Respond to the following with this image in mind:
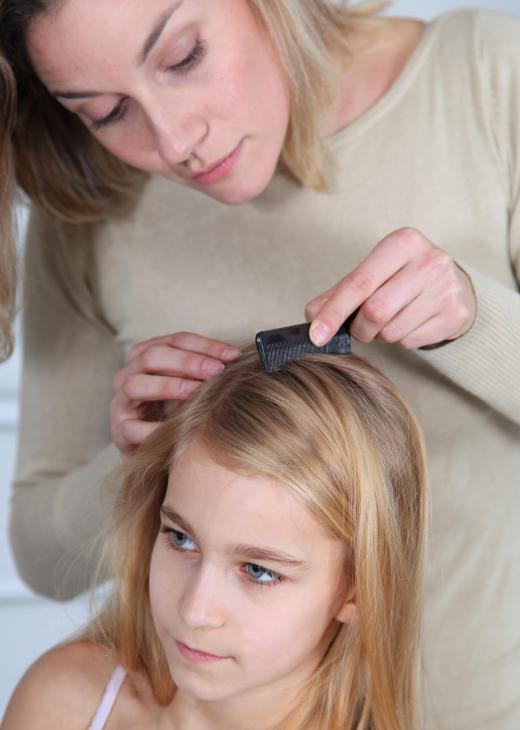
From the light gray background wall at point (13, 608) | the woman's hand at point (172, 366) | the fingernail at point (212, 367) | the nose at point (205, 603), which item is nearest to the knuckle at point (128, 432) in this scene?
the woman's hand at point (172, 366)

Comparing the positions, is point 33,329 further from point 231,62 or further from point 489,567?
point 489,567

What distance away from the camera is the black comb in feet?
3.51

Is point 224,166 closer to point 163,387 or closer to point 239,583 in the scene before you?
point 163,387

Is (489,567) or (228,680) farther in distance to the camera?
(489,567)

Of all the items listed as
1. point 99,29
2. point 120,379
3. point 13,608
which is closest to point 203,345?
point 120,379

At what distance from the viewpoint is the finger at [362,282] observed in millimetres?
1009

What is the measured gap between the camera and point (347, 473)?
110cm

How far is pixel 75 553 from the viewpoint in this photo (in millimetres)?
1451

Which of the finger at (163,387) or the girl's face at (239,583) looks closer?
the girl's face at (239,583)

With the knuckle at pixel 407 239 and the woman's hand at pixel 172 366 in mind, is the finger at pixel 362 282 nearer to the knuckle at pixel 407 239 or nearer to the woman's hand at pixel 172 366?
the knuckle at pixel 407 239

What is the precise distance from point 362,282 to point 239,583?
31cm

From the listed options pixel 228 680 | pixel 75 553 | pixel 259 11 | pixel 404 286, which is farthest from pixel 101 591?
pixel 259 11

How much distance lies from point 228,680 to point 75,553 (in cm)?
43

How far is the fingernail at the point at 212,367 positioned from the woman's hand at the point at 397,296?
15 cm
